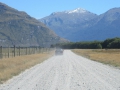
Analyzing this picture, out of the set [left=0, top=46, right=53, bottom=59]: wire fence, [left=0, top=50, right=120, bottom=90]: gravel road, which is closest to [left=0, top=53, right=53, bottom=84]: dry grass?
[left=0, top=50, right=120, bottom=90]: gravel road

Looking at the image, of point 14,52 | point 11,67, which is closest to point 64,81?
point 11,67

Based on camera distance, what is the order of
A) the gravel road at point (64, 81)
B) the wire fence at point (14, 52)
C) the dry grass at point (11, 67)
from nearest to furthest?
the gravel road at point (64, 81) → the dry grass at point (11, 67) → the wire fence at point (14, 52)

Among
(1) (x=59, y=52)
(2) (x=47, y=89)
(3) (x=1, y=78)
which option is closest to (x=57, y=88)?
(2) (x=47, y=89)

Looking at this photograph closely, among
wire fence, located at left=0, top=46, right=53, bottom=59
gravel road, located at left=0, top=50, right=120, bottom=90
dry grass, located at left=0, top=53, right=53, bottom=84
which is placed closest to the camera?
gravel road, located at left=0, top=50, right=120, bottom=90

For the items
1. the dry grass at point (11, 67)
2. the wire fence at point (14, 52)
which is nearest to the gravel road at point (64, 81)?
the dry grass at point (11, 67)

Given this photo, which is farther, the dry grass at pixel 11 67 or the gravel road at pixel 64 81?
the dry grass at pixel 11 67

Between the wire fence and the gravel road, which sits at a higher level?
the wire fence

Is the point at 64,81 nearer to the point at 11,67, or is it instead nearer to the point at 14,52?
the point at 11,67

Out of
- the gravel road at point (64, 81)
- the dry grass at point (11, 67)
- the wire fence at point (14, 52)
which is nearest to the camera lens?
the gravel road at point (64, 81)

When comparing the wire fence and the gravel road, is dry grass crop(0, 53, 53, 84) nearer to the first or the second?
the gravel road

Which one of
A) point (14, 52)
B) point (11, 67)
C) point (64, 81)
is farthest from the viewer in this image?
point (14, 52)

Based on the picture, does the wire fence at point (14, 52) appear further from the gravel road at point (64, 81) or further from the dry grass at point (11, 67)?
the gravel road at point (64, 81)

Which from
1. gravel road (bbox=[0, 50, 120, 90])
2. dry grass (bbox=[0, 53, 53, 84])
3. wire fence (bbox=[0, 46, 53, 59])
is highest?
wire fence (bbox=[0, 46, 53, 59])

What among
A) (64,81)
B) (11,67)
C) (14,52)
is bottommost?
(64,81)
